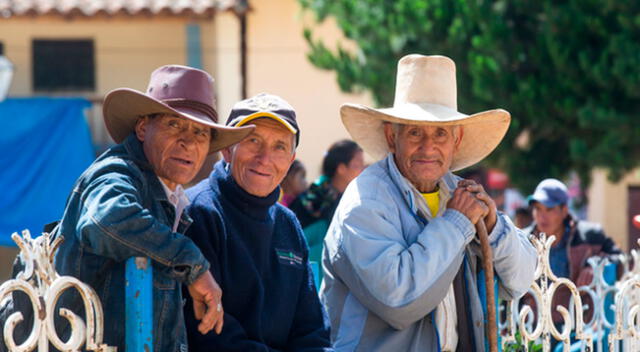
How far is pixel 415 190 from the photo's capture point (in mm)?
3492

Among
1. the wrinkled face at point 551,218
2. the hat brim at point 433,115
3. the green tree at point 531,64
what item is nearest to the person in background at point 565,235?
the wrinkled face at point 551,218

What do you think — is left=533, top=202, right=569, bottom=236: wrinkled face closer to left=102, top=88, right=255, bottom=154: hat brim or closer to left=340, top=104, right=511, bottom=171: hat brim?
left=340, top=104, right=511, bottom=171: hat brim

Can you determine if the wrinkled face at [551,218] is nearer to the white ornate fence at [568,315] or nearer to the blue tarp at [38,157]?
the white ornate fence at [568,315]

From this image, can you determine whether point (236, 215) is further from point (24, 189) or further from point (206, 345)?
point (24, 189)

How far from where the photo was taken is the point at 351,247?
3.26 meters

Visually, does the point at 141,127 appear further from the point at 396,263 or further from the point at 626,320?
the point at 626,320

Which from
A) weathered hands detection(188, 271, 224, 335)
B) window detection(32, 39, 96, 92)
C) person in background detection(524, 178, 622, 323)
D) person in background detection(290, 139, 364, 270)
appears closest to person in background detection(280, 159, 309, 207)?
person in background detection(290, 139, 364, 270)

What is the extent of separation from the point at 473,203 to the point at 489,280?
0.94 feet

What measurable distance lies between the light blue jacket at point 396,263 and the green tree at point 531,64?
6.06 m

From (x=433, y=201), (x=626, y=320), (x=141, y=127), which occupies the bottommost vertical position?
(x=626, y=320)

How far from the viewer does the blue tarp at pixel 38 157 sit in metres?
10.3

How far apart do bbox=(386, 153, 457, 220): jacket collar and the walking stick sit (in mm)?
226

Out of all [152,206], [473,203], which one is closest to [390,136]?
[473,203]

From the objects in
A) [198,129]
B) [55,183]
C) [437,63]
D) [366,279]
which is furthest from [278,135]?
[55,183]
